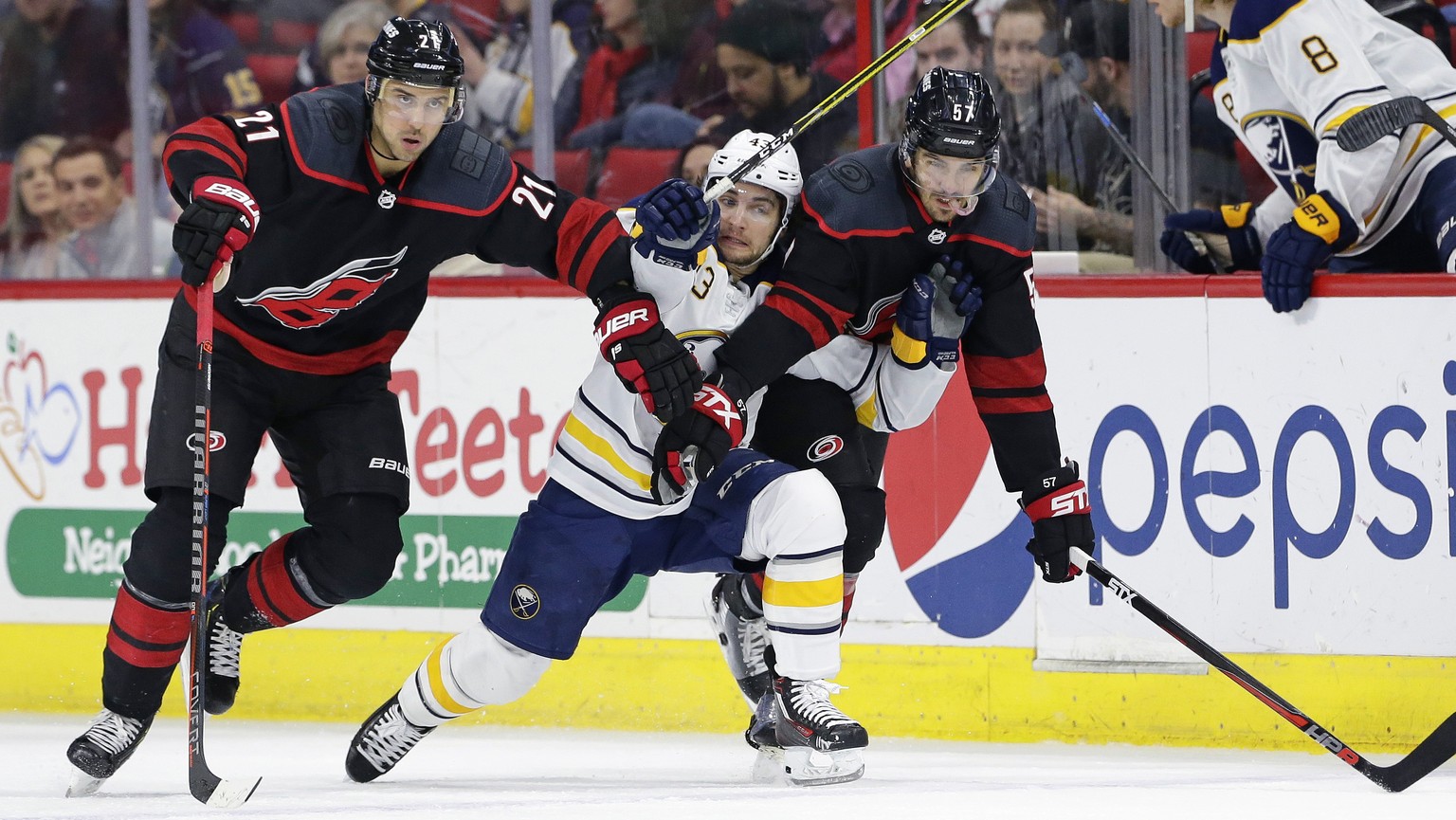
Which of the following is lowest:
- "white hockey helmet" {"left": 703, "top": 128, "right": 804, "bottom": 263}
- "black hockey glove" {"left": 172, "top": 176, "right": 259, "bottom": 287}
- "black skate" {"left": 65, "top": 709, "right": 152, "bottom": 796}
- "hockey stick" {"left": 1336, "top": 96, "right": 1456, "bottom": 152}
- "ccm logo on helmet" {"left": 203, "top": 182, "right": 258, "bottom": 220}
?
"black skate" {"left": 65, "top": 709, "right": 152, "bottom": 796}

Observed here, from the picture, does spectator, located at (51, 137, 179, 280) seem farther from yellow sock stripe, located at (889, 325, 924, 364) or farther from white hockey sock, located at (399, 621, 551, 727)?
yellow sock stripe, located at (889, 325, 924, 364)

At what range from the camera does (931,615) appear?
13.8 feet

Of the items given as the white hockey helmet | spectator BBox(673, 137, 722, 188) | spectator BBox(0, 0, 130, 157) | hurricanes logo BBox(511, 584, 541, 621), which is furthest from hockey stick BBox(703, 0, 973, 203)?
spectator BBox(0, 0, 130, 157)

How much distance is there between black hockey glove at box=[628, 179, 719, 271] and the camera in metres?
3.16

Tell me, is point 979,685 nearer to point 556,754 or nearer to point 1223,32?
point 556,754

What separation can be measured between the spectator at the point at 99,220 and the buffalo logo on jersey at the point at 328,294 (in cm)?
185

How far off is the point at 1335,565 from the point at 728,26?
217 cm

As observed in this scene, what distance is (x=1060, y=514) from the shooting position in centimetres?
347

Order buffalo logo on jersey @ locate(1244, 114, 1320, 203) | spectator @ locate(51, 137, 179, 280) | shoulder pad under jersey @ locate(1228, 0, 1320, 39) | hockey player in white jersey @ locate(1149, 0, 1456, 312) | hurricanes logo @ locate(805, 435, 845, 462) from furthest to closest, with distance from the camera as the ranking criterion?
spectator @ locate(51, 137, 179, 280) → buffalo logo on jersey @ locate(1244, 114, 1320, 203) → shoulder pad under jersey @ locate(1228, 0, 1320, 39) → hockey player in white jersey @ locate(1149, 0, 1456, 312) → hurricanes logo @ locate(805, 435, 845, 462)

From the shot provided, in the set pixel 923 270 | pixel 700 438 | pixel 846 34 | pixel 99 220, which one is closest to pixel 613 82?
pixel 846 34

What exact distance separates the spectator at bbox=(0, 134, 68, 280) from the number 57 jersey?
7.18ft

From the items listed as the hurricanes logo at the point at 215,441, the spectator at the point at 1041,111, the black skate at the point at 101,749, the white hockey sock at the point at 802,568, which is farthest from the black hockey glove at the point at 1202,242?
the black skate at the point at 101,749

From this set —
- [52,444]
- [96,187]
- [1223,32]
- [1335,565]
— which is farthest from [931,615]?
[96,187]

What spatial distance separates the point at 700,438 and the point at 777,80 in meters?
2.01
